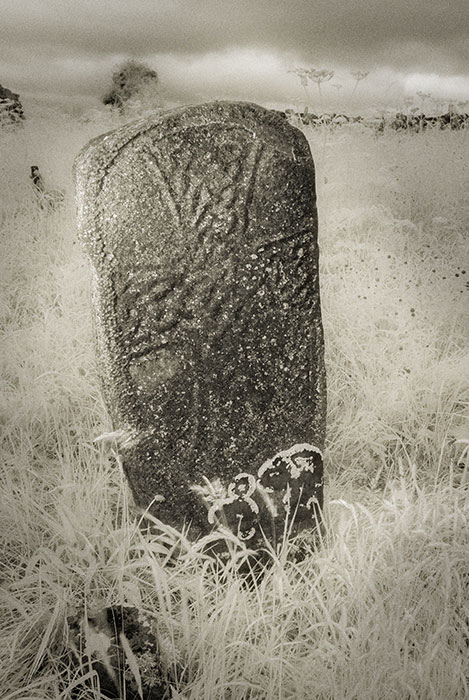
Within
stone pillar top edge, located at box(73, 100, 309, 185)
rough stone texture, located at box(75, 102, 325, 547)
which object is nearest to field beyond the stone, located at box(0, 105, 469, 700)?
rough stone texture, located at box(75, 102, 325, 547)

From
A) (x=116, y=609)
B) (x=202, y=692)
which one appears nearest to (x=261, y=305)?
(x=116, y=609)

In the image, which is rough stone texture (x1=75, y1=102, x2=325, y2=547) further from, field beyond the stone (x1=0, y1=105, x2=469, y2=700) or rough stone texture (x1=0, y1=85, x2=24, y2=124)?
rough stone texture (x1=0, y1=85, x2=24, y2=124)

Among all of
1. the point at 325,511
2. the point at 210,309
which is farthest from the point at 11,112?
the point at 325,511

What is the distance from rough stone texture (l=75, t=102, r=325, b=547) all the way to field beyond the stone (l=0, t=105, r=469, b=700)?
7.0 inches

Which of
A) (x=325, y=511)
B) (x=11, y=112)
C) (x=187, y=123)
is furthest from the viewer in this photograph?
(x=11, y=112)

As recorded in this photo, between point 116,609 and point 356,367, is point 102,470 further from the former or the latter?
point 356,367

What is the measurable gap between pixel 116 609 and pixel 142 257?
0.94 m

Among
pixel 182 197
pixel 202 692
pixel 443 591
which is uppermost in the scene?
pixel 182 197

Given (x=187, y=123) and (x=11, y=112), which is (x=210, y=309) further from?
(x=11, y=112)

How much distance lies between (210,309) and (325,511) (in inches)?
33.9

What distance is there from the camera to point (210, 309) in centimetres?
185

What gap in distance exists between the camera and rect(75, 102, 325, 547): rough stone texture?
1762 mm

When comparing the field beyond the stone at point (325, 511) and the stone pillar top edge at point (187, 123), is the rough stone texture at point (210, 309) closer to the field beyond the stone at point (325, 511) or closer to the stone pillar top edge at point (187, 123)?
the stone pillar top edge at point (187, 123)

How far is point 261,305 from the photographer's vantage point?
189cm
